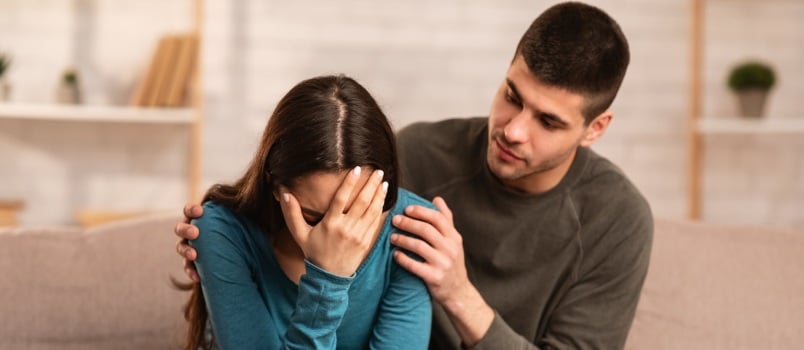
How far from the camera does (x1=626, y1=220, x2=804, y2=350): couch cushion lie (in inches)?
69.3

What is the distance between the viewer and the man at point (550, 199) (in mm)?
1624

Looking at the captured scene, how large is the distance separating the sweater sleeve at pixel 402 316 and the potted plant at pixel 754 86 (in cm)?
243

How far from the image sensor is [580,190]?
174cm

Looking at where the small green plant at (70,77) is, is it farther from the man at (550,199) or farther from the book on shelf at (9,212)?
the man at (550,199)

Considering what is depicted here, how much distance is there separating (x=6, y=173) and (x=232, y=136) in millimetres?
797

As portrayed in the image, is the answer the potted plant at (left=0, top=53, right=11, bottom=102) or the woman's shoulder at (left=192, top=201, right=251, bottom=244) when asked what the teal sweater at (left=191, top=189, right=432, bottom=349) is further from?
the potted plant at (left=0, top=53, right=11, bottom=102)

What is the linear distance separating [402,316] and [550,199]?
47 centimetres

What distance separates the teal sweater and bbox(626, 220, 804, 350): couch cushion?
61cm

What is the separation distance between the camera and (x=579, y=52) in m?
1.63

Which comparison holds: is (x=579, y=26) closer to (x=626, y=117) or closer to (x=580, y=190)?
(x=580, y=190)

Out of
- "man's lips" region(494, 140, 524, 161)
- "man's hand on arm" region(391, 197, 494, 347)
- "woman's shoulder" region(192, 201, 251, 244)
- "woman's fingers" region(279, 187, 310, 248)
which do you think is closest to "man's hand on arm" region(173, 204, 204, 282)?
"woman's shoulder" region(192, 201, 251, 244)

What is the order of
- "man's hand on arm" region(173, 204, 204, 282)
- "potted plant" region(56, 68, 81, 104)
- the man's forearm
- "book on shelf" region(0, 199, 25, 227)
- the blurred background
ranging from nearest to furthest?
Answer: "man's hand on arm" region(173, 204, 204, 282) < the man's forearm < "book on shelf" region(0, 199, 25, 227) < "potted plant" region(56, 68, 81, 104) < the blurred background

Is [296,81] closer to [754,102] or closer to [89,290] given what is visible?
[754,102]

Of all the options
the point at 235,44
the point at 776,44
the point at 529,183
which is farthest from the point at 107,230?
the point at 776,44
